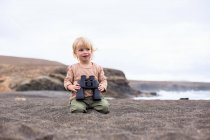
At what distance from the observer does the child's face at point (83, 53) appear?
5.23m

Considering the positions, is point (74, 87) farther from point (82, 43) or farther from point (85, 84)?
point (82, 43)

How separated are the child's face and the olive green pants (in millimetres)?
541

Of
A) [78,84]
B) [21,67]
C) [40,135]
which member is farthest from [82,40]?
[21,67]

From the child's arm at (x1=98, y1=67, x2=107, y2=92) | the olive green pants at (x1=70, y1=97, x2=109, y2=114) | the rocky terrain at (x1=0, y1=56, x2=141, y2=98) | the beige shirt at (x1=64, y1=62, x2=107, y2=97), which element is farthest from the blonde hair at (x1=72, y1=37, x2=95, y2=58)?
the rocky terrain at (x1=0, y1=56, x2=141, y2=98)

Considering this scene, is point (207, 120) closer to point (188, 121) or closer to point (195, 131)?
point (188, 121)

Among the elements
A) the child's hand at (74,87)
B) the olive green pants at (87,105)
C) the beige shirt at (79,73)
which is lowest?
the olive green pants at (87,105)

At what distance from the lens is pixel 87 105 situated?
5.27 m

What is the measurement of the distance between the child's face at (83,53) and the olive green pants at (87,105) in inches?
21.3

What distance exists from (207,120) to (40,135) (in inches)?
70.0

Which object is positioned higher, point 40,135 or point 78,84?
point 78,84

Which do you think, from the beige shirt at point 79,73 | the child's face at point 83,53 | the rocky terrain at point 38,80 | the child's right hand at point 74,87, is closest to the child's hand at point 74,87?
the child's right hand at point 74,87

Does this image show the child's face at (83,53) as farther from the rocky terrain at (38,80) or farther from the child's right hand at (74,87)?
the rocky terrain at (38,80)

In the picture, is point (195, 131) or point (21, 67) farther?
point (21, 67)

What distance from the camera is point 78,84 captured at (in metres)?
5.15
